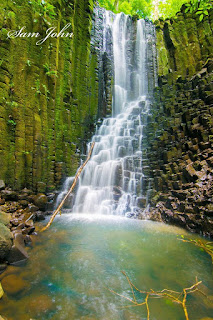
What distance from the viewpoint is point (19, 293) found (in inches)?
130

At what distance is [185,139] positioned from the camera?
9758 mm

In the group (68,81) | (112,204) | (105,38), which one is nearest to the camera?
(112,204)

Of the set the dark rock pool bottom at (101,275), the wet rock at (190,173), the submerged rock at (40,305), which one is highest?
the wet rock at (190,173)

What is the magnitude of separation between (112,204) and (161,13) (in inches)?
1141

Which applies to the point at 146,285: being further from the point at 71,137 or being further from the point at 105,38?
the point at 105,38

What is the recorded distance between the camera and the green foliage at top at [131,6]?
23.4 m

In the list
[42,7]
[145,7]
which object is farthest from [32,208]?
[145,7]

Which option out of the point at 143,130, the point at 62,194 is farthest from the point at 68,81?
the point at 62,194

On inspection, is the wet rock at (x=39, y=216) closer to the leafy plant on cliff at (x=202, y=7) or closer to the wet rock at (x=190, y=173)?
the wet rock at (x=190, y=173)

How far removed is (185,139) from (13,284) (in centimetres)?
946

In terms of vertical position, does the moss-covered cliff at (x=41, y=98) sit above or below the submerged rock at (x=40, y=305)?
above

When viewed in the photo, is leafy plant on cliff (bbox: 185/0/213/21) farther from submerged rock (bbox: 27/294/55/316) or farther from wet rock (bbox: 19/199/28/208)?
wet rock (bbox: 19/199/28/208)

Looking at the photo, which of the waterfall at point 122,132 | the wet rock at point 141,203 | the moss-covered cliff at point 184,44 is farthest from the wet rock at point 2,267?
the moss-covered cliff at point 184,44

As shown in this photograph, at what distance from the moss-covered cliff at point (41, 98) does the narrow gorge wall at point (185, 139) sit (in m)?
5.45
